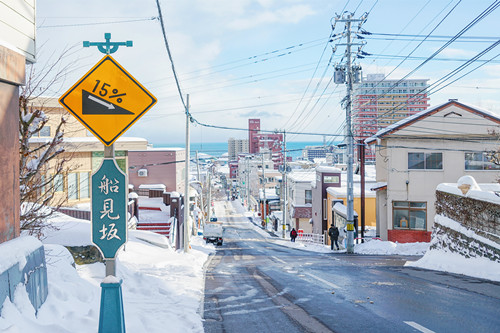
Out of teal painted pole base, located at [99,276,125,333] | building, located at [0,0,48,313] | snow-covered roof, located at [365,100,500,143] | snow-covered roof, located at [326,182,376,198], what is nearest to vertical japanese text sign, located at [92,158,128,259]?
teal painted pole base, located at [99,276,125,333]

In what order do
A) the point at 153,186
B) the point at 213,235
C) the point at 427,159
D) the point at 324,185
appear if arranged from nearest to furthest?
the point at 427,159, the point at 153,186, the point at 213,235, the point at 324,185

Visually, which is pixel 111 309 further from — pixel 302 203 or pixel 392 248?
pixel 302 203

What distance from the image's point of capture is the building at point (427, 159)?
30.7 m

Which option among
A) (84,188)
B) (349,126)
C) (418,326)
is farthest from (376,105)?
(418,326)

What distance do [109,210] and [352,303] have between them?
19.9ft

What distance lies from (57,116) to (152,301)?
739 inches

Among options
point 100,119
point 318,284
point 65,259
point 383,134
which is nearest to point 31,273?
point 100,119

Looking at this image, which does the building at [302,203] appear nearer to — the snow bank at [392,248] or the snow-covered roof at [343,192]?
the snow-covered roof at [343,192]

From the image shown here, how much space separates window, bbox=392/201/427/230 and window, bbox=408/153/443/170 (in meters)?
2.47

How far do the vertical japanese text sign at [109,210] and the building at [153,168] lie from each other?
34939 millimetres

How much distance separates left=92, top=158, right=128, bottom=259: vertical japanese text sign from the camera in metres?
5.32

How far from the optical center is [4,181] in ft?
20.1

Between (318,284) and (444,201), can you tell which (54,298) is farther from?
(444,201)

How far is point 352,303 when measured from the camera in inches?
375
